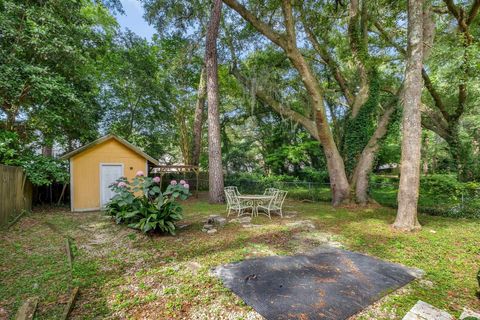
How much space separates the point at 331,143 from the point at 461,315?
664 cm

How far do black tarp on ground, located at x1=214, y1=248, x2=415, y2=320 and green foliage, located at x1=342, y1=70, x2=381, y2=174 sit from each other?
5530 mm

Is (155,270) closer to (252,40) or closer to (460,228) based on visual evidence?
(460,228)

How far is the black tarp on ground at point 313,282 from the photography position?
2.35 meters

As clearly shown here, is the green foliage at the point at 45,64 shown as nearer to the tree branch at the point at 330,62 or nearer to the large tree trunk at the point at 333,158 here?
the large tree trunk at the point at 333,158

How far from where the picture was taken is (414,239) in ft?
15.3

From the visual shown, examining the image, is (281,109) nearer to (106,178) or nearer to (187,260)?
(187,260)

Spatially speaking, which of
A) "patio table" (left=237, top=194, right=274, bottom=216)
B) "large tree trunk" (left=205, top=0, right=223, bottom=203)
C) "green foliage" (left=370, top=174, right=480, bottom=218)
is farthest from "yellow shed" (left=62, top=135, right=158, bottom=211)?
"green foliage" (left=370, top=174, right=480, bottom=218)

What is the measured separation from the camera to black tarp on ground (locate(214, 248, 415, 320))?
235cm

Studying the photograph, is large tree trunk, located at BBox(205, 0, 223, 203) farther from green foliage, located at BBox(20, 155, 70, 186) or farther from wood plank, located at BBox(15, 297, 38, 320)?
wood plank, located at BBox(15, 297, 38, 320)

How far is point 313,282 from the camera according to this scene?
288cm

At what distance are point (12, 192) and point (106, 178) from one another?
2906 millimetres

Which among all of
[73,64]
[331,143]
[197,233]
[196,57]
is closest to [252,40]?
[196,57]

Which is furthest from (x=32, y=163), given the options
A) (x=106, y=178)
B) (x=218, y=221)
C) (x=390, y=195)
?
(x=390, y=195)

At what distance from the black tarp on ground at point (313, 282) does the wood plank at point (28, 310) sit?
1.97 m
